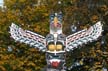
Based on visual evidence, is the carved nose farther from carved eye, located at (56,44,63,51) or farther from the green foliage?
the green foliage

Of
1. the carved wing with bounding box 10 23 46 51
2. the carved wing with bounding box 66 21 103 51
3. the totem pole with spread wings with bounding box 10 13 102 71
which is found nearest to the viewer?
the totem pole with spread wings with bounding box 10 13 102 71

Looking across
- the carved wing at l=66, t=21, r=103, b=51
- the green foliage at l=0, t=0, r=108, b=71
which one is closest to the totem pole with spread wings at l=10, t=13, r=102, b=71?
the carved wing at l=66, t=21, r=103, b=51

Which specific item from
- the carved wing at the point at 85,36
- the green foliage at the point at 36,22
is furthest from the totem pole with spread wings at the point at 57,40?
the green foliage at the point at 36,22

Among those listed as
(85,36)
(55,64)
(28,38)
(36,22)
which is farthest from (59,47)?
(36,22)

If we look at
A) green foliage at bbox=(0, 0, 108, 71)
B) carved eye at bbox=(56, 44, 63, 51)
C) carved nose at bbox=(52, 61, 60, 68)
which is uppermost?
green foliage at bbox=(0, 0, 108, 71)

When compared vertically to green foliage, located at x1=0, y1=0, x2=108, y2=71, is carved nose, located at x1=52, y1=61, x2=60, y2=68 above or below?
below

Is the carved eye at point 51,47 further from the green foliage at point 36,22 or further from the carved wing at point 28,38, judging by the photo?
the green foliage at point 36,22

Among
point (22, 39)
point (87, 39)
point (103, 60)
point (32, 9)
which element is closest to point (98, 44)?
point (103, 60)
